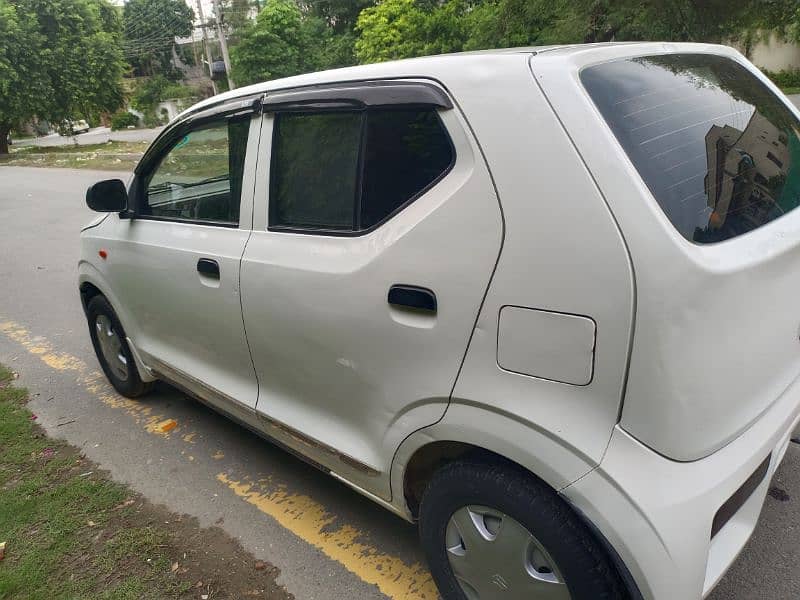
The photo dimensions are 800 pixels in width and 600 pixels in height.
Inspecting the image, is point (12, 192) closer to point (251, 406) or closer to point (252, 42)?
point (251, 406)

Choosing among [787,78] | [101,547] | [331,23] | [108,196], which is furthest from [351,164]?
[331,23]

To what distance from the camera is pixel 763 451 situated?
1.68 meters

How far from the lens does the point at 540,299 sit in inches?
62.7

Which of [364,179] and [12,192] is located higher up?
[364,179]

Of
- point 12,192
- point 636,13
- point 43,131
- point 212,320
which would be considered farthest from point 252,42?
point 43,131

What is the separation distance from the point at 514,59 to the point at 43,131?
235 feet

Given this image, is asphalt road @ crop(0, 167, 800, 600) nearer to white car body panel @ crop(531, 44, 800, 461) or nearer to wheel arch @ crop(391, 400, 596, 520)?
wheel arch @ crop(391, 400, 596, 520)

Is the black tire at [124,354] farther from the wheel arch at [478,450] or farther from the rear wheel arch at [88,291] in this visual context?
the wheel arch at [478,450]

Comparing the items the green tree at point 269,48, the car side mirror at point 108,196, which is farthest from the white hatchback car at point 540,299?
the green tree at point 269,48

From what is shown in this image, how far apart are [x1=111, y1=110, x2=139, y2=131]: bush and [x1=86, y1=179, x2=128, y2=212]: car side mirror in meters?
61.1

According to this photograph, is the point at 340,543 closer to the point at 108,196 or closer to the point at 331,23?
the point at 108,196

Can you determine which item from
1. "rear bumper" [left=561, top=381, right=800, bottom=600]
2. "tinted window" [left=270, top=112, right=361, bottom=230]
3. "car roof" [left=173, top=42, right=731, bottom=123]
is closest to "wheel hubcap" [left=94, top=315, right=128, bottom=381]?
"tinted window" [left=270, top=112, right=361, bottom=230]

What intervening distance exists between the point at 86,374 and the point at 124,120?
60780 millimetres

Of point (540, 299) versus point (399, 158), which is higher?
point (399, 158)
